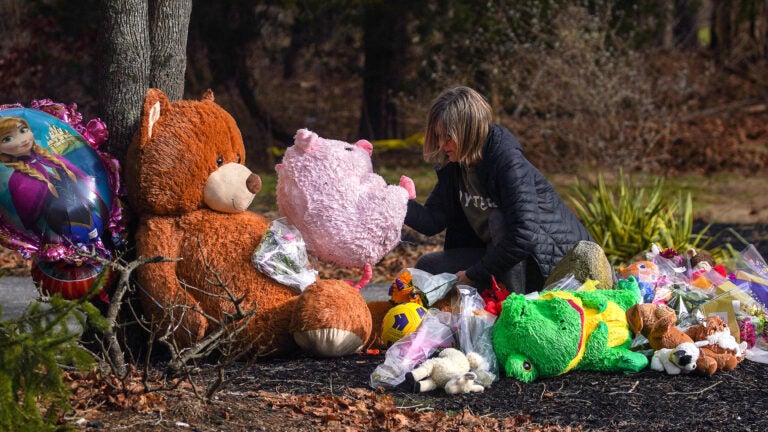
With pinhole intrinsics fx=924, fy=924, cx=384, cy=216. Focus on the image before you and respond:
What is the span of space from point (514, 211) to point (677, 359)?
43.4 inches

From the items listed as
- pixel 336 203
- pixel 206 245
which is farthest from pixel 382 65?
pixel 206 245

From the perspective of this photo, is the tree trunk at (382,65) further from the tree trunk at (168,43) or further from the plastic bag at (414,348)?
the plastic bag at (414,348)

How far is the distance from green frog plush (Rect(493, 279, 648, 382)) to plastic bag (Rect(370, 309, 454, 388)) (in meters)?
0.26

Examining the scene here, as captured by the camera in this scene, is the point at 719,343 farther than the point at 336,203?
No

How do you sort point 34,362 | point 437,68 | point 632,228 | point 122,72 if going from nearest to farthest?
point 34,362 → point 122,72 → point 632,228 → point 437,68

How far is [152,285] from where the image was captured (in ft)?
14.2

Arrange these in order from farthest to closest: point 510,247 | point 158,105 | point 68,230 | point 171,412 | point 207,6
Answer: point 207,6 → point 510,247 → point 158,105 → point 68,230 → point 171,412

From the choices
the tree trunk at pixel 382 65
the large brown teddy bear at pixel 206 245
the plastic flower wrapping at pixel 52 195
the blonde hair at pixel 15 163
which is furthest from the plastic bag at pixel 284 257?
the tree trunk at pixel 382 65

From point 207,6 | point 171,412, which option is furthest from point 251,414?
point 207,6

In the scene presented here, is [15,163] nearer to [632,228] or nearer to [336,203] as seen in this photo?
[336,203]

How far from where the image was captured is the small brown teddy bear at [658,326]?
4.39 m

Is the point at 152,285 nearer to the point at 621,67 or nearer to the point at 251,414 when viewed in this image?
the point at 251,414

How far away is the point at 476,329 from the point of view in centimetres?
447

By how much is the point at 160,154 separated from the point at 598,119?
806cm
